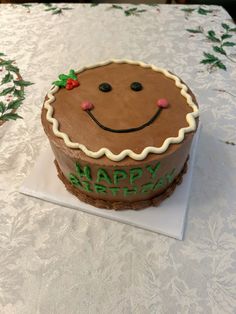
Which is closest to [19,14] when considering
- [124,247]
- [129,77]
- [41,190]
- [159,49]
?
[159,49]

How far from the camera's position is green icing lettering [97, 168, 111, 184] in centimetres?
86

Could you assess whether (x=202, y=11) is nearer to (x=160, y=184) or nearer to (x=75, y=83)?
(x=75, y=83)

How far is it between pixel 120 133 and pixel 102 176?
0.13 meters

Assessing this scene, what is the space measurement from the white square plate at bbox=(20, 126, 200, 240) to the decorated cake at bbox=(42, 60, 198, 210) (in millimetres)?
23

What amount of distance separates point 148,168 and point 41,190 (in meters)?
0.40

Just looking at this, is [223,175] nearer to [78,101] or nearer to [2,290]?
[78,101]

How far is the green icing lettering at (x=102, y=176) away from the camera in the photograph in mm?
855

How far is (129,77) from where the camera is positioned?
1057 mm

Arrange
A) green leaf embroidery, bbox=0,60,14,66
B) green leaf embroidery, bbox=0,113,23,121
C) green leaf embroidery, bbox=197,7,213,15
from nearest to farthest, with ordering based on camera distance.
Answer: green leaf embroidery, bbox=0,113,23,121 → green leaf embroidery, bbox=0,60,14,66 → green leaf embroidery, bbox=197,7,213,15

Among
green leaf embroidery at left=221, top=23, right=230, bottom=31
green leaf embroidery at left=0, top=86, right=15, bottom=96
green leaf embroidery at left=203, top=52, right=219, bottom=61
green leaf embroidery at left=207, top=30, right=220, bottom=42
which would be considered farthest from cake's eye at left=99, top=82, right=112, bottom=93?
green leaf embroidery at left=221, top=23, right=230, bottom=31

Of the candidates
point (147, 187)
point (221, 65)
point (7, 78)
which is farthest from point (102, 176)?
point (221, 65)

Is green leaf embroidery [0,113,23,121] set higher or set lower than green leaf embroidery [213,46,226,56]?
lower

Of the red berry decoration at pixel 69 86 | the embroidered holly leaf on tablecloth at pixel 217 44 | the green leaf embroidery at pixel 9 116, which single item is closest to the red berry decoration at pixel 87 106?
the red berry decoration at pixel 69 86

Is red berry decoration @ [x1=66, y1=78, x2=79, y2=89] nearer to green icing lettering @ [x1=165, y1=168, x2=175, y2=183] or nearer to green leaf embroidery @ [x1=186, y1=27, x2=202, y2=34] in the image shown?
green icing lettering @ [x1=165, y1=168, x2=175, y2=183]
